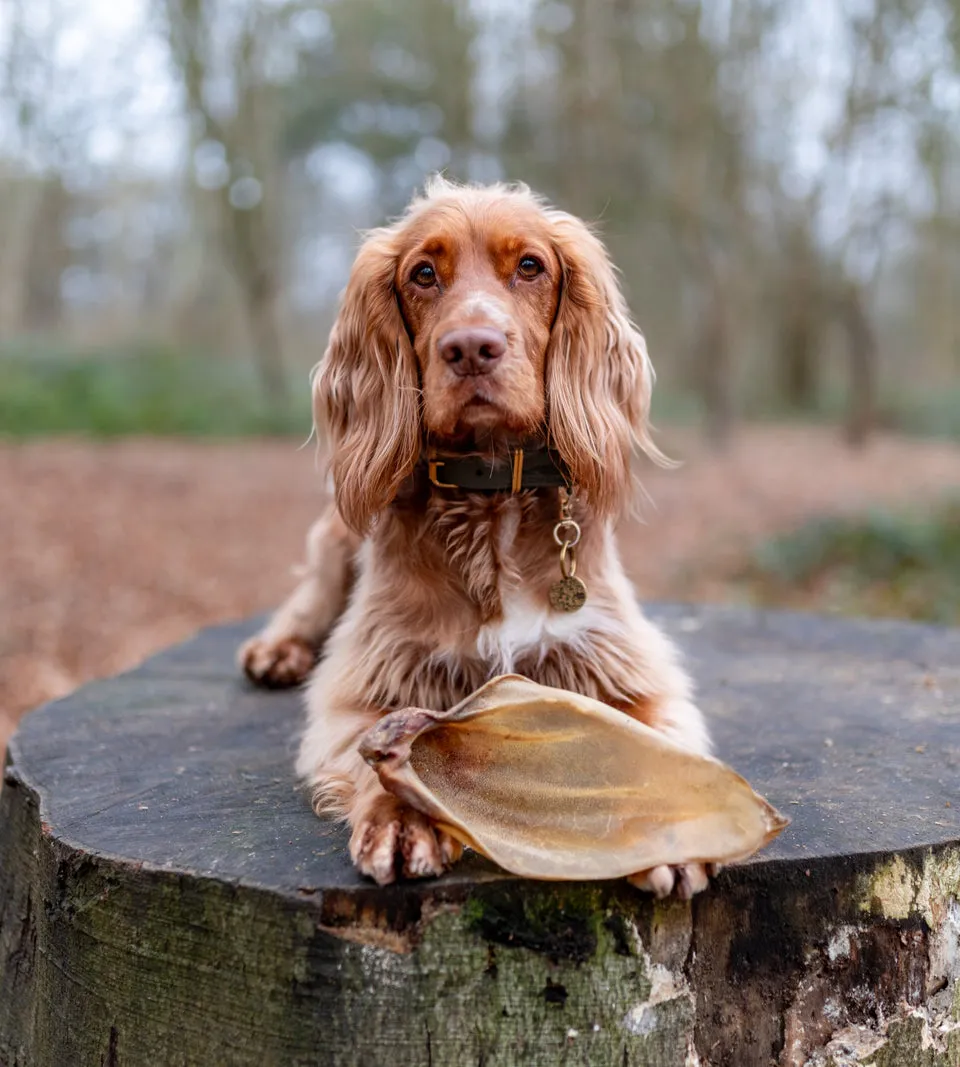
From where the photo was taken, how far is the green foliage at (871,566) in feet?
23.5

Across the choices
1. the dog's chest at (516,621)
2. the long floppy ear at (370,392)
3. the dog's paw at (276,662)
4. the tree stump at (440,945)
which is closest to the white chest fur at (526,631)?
the dog's chest at (516,621)

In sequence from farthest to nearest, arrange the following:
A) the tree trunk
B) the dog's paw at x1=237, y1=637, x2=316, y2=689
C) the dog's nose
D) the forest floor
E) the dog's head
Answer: the tree trunk
the forest floor
the dog's paw at x1=237, y1=637, x2=316, y2=689
the dog's head
the dog's nose

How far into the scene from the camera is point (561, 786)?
6.25ft

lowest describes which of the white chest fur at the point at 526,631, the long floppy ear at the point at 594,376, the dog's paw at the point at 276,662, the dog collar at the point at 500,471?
the dog's paw at the point at 276,662

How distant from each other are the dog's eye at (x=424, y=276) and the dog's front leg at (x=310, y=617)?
A: 1066 mm

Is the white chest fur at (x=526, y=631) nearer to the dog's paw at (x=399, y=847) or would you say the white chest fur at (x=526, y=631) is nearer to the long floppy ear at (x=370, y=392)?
the long floppy ear at (x=370, y=392)

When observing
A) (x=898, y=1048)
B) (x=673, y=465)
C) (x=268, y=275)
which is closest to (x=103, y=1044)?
(x=898, y=1048)

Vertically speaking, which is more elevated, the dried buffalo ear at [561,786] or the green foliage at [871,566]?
the dried buffalo ear at [561,786]

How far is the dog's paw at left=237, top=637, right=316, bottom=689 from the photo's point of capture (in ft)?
11.0

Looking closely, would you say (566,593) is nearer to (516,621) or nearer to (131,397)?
(516,621)

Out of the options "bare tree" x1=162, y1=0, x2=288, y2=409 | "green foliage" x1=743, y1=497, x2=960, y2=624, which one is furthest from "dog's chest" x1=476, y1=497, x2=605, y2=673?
"bare tree" x1=162, y1=0, x2=288, y2=409

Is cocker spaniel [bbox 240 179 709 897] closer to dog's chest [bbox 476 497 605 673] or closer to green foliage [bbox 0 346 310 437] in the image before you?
dog's chest [bbox 476 497 605 673]

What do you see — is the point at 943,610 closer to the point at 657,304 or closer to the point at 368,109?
the point at 368,109

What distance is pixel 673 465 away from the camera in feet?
9.11
